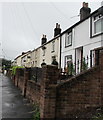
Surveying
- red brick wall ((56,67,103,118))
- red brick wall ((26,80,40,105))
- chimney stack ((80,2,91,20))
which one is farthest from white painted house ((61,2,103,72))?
red brick wall ((56,67,103,118))

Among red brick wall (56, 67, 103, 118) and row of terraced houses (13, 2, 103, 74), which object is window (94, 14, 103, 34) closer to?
row of terraced houses (13, 2, 103, 74)

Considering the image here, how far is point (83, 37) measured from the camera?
491 inches

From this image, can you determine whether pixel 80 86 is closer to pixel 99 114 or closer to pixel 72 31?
pixel 99 114

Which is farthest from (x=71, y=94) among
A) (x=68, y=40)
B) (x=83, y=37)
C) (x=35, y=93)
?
(x=68, y=40)

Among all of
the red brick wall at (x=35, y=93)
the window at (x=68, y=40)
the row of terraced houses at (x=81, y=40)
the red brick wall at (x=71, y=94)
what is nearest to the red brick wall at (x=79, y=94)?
the red brick wall at (x=71, y=94)

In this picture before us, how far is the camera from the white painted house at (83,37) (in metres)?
10.8

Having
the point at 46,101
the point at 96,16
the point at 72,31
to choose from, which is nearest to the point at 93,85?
the point at 46,101

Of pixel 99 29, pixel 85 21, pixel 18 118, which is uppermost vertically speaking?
pixel 85 21

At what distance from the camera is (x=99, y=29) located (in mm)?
10797

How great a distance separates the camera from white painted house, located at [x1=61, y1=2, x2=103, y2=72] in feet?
35.5

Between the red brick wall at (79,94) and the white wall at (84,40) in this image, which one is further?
the white wall at (84,40)

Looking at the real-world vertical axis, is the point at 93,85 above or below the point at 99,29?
below

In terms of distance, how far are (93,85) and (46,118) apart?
1720 mm

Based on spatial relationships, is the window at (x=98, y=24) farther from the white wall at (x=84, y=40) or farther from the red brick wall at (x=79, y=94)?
the red brick wall at (x=79, y=94)
